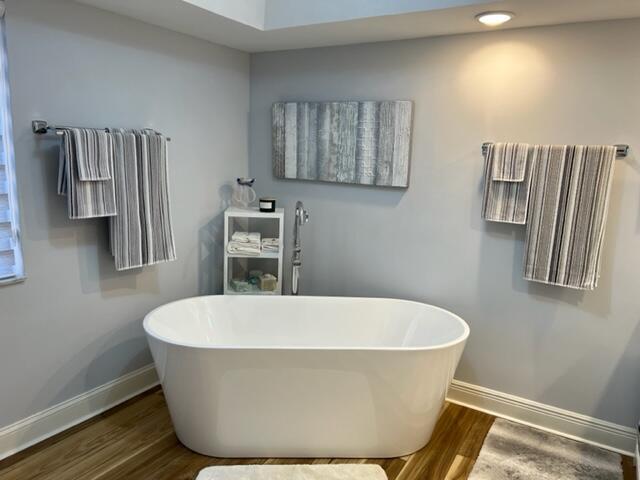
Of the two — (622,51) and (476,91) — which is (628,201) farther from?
(476,91)

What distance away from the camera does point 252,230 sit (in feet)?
11.7

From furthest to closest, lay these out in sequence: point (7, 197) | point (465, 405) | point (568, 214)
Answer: point (465, 405), point (568, 214), point (7, 197)

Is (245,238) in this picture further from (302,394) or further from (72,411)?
(72,411)

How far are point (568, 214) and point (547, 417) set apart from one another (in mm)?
1177

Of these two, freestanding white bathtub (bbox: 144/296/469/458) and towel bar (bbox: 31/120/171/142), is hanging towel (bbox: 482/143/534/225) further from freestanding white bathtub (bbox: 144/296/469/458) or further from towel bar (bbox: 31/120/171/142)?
towel bar (bbox: 31/120/171/142)

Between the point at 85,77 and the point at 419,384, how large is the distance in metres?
2.27

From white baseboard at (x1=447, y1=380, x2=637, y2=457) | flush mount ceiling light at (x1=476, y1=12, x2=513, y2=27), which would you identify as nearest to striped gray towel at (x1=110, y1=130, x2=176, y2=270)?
flush mount ceiling light at (x1=476, y1=12, x2=513, y2=27)

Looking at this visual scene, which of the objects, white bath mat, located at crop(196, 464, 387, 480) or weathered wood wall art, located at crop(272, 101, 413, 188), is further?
weathered wood wall art, located at crop(272, 101, 413, 188)

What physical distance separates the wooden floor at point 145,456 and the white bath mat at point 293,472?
5cm

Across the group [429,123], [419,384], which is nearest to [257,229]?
[429,123]

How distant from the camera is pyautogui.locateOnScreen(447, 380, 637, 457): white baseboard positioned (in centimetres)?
254

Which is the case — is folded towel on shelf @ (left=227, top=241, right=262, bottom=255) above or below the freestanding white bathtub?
above

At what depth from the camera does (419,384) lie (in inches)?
90.1

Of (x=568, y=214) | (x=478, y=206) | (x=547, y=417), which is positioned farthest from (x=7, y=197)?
(x=547, y=417)
